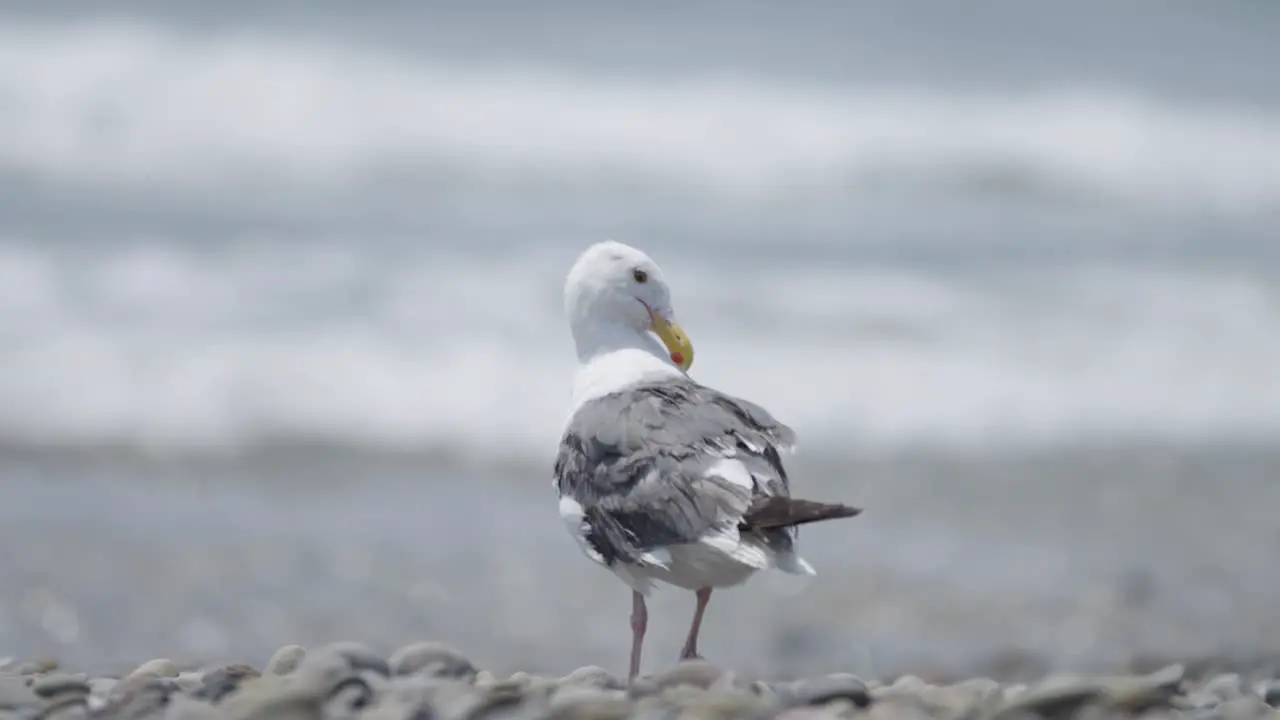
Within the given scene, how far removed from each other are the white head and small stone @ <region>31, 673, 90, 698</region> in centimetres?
233

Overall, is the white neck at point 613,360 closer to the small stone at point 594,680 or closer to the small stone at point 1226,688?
the small stone at point 594,680

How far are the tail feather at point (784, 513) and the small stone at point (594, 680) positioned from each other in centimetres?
76

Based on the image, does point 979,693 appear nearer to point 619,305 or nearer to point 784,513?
point 784,513

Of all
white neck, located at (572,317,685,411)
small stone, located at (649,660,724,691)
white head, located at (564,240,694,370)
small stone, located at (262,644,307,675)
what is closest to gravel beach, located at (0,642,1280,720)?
small stone, located at (649,660,724,691)

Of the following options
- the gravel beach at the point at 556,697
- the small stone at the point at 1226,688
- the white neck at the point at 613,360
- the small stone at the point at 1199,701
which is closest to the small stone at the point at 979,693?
the gravel beach at the point at 556,697

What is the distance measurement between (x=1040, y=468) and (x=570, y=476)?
10964 mm

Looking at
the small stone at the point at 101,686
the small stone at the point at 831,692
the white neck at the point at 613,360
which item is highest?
the white neck at the point at 613,360

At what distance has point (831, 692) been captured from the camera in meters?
5.66

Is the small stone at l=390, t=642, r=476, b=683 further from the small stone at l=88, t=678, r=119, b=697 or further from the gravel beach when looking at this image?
the small stone at l=88, t=678, r=119, b=697

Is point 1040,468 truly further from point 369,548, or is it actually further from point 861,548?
point 369,548

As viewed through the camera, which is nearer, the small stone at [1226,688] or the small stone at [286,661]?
the small stone at [1226,688]

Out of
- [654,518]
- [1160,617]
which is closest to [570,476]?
[654,518]

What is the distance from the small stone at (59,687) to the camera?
5.75 m

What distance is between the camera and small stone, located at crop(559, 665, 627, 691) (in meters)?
5.88
